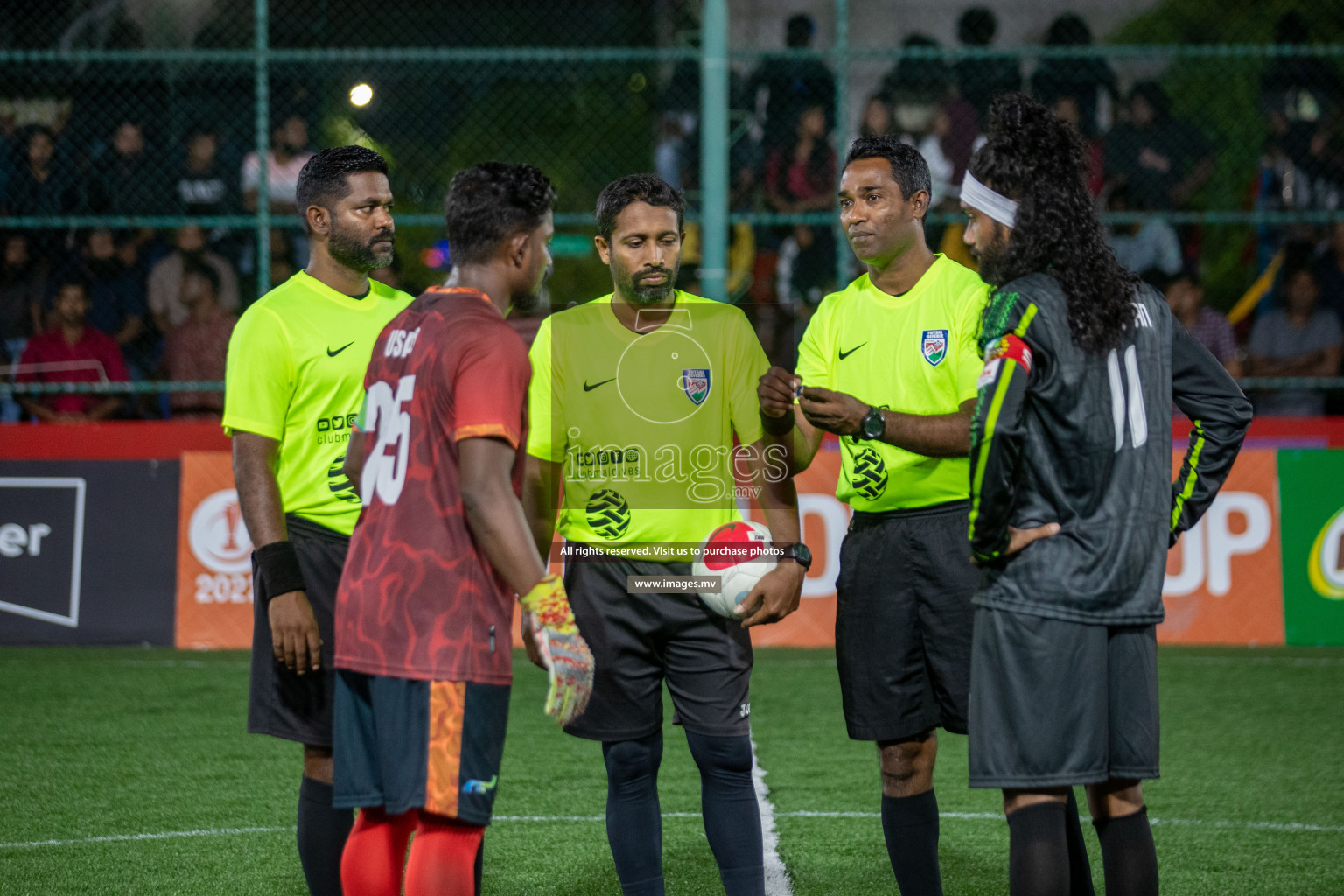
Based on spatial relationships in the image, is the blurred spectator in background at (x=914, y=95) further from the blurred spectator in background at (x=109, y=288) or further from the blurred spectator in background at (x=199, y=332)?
the blurred spectator in background at (x=109, y=288)

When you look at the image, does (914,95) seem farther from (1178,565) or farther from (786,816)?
(786,816)

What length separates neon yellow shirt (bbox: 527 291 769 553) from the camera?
3961 mm

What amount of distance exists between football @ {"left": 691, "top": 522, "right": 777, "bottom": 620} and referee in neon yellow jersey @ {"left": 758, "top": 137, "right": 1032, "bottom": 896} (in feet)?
0.92

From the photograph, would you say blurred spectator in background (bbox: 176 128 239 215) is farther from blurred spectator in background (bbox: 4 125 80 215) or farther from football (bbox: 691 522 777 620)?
football (bbox: 691 522 777 620)

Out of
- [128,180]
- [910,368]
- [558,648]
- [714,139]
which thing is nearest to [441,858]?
[558,648]

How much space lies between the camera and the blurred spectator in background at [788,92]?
11203mm

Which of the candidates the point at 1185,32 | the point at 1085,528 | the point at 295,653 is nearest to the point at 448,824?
the point at 295,653

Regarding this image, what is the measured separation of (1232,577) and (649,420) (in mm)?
6140

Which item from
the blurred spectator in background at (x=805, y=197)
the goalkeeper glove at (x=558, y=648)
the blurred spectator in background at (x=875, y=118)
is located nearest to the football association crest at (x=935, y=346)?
the goalkeeper glove at (x=558, y=648)

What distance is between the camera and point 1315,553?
349 inches

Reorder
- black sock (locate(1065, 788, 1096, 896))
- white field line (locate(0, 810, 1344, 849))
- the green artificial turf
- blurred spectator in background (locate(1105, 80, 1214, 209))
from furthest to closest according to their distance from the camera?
blurred spectator in background (locate(1105, 80, 1214, 209)) < white field line (locate(0, 810, 1344, 849)) < the green artificial turf < black sock (locate(1065, 788, 1096, 896))

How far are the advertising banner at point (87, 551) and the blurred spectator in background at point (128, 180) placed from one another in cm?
262

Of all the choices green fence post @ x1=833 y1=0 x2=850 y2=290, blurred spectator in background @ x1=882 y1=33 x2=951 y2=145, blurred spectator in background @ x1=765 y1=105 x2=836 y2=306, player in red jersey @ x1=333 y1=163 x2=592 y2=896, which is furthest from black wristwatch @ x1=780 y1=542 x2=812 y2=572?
blurred spectator in background @ x1=882 y1=33 x2=951 y2=145

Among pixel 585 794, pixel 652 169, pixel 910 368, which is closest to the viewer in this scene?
pixel 910 368
